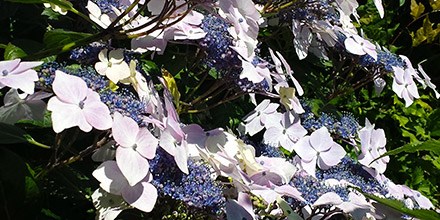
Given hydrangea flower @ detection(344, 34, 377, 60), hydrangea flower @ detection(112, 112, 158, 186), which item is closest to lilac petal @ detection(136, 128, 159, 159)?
Answer: hydrangea flower @ detection(112, 112, 158, 186)

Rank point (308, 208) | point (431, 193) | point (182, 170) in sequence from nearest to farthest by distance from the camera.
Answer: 1. point (182, 170)
2. point (308, 208)
3. point (431, 193)

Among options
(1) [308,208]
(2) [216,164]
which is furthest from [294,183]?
(2) [216,164]

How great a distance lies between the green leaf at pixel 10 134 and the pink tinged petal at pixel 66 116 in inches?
5.8

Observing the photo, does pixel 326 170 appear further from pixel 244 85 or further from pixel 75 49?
pixel 75 49

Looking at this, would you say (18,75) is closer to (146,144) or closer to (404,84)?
(146,144)

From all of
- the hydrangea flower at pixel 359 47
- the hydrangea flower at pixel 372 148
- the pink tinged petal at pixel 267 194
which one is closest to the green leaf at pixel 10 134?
the pink tinged petal at pixel 267 194

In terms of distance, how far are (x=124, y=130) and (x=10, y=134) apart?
21cm

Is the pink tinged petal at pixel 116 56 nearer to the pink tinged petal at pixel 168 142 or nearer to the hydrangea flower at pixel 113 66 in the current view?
the hydrangea flower at pixel 113 66

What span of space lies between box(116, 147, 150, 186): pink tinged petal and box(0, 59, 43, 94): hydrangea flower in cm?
14

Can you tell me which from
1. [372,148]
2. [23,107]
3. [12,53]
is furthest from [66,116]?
[372,148]

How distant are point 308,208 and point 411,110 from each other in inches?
45.0

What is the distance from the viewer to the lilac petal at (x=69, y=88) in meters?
0.93

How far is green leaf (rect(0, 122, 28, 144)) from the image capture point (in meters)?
1.03

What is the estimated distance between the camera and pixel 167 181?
98 cm
